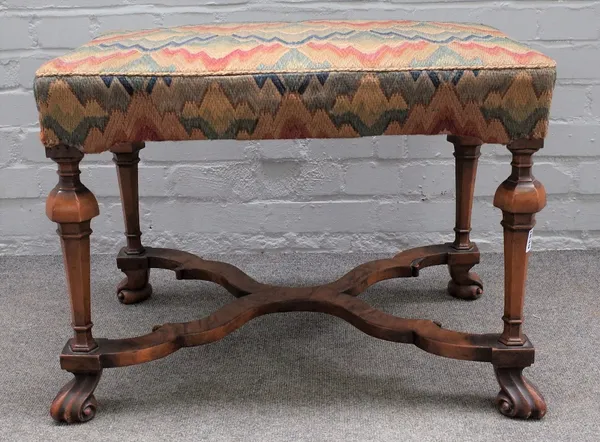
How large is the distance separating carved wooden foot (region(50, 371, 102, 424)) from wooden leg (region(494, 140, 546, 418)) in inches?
20.0

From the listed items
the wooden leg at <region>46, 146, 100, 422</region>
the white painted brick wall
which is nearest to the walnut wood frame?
the wooden leg at <region>46, 146, 100, 422</region>

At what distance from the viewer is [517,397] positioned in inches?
38.2

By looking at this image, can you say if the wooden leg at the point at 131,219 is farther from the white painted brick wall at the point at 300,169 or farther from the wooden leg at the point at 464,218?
the wooden leg at the point at 464,218

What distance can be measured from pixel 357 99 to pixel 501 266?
2.43 ft

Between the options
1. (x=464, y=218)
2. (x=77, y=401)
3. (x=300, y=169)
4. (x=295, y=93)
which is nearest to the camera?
(x=295, y=93)

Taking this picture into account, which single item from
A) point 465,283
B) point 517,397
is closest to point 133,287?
point 465,283

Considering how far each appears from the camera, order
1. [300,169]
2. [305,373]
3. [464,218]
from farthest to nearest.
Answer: [300,169] < [464,218] < [305,373]

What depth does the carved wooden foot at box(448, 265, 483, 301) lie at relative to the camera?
135 cm

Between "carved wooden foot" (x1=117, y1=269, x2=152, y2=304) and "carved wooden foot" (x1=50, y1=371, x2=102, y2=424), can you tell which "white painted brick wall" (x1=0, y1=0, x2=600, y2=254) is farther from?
"carved wooden foot" (x1=50, y1=371, x2=102, y2=424)

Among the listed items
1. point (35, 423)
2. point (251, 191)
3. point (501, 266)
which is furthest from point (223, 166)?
point (35, 423)

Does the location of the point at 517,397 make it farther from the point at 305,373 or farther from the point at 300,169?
the point at 300,169

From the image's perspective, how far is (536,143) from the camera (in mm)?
910

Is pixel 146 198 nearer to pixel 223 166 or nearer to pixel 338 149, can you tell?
pixel 223 166

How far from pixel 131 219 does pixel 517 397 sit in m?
0.68
